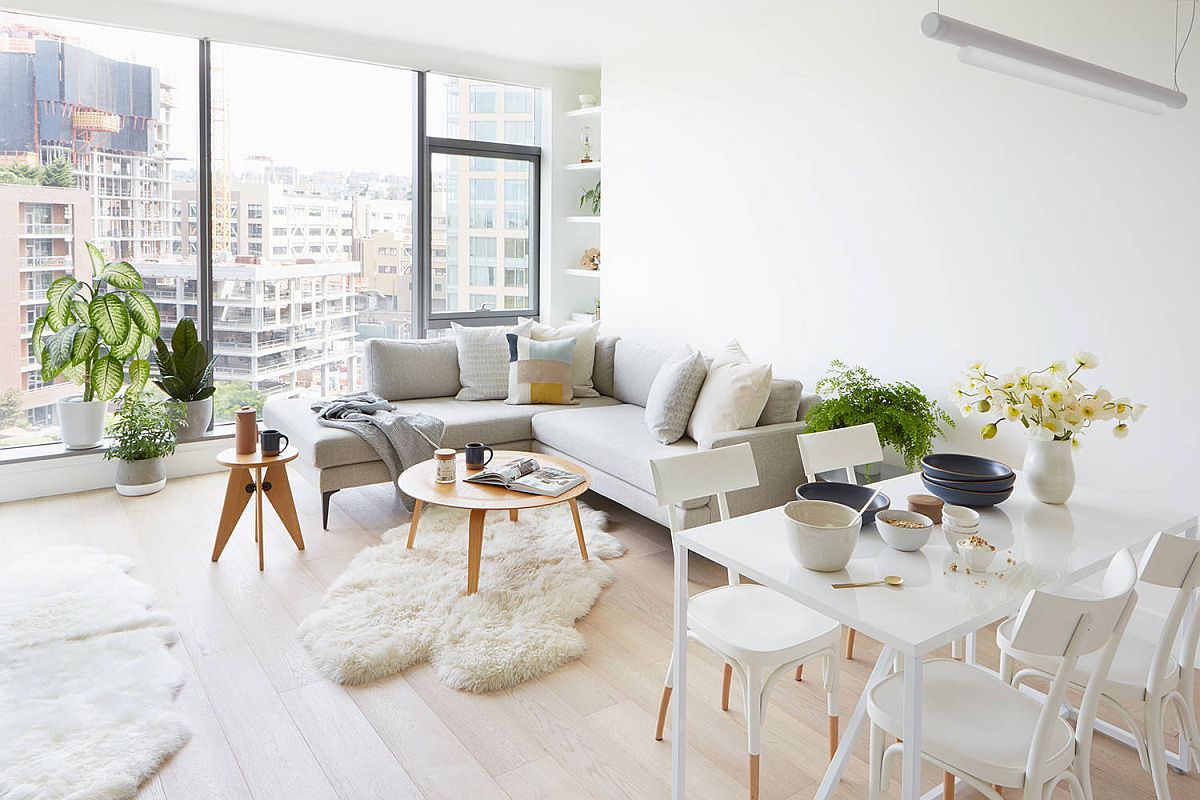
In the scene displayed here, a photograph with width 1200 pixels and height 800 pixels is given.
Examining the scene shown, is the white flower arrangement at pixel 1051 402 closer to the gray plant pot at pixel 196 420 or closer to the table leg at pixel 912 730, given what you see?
the table leg at pixel 912 730

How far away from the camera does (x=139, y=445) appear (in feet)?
15.6

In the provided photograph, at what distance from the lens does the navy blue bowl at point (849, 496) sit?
213cm

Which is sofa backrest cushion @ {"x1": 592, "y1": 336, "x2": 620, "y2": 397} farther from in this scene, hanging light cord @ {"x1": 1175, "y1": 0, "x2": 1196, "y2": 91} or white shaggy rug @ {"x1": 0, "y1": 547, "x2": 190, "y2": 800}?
hanging light cord @ {"x1": 1175, "y1": 0, "x2": 1196, "y2": 91}

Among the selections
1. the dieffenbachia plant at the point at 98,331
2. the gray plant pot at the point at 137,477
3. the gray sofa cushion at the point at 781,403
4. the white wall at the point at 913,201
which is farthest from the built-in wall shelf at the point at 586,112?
the gray plant pot at the point at 137,477

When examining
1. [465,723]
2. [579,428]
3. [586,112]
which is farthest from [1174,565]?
[586,112]

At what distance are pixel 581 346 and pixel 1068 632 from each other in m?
3.99

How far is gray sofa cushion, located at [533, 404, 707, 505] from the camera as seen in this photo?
400 cm

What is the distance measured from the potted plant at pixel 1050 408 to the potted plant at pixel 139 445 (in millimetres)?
4260

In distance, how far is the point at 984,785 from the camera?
5.53ft

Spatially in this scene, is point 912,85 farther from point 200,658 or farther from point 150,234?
point 150,234

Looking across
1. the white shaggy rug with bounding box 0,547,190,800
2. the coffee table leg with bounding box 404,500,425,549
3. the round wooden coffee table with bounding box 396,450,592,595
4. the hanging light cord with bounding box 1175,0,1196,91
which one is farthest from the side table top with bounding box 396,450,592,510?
the hanging light cord with bounding box 1175,0,1196,91

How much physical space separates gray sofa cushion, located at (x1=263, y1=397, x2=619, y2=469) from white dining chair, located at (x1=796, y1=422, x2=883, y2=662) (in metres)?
2.30

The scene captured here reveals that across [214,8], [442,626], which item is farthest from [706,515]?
[214,8]

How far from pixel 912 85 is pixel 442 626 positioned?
309 cm
